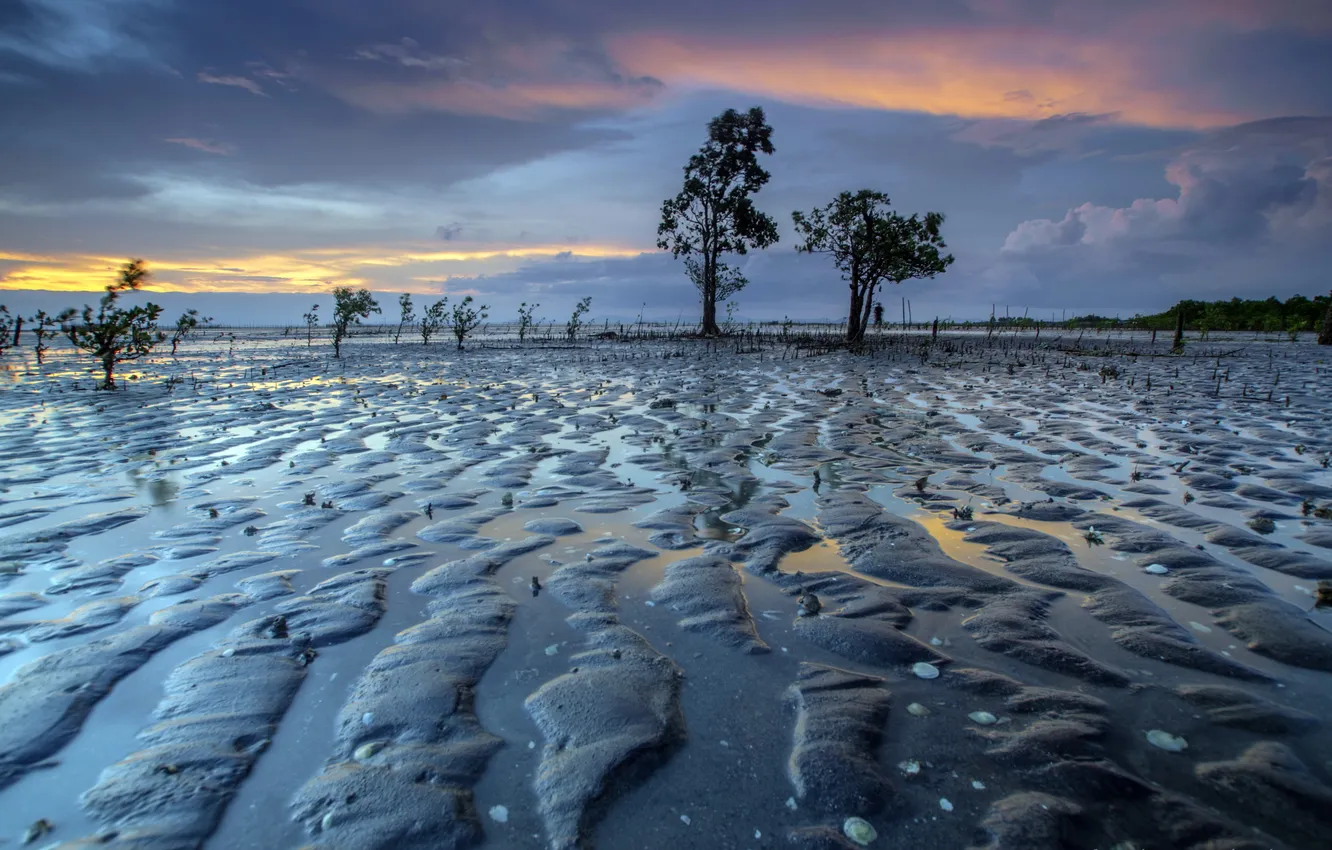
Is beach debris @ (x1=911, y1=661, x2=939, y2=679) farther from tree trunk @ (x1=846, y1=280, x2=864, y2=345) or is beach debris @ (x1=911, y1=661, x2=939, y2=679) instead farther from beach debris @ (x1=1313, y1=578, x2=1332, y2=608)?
tree trunk @ (x1=846, y1=280, x2=864, y2=345)

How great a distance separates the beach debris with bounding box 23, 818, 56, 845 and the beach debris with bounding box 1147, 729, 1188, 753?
4654 millimetres

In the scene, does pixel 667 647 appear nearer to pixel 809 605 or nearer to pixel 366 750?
pixel 809 605

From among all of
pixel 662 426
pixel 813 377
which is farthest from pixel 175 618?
pixel 813 377

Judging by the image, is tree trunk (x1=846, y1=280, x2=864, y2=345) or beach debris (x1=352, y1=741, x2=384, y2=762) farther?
tree trunk (x1=846, y1=280, x2=864, y2=345)

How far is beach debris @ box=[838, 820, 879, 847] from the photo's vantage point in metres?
2.29

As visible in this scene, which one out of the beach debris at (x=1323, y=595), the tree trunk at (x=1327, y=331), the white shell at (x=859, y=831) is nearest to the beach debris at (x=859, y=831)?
the white shell at (x=859, y=831)

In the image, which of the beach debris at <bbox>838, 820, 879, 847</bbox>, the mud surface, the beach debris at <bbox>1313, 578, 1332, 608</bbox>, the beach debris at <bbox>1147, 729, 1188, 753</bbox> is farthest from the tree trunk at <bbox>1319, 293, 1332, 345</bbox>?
the beach debris at <bbox>838, 820, 879, 847</bbox>

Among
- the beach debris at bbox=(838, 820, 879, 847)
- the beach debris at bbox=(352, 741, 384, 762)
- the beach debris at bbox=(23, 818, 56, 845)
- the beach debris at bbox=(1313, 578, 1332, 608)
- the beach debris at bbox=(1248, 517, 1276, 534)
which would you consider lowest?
the beach debris at bbox=(838, 820, 879, 847)

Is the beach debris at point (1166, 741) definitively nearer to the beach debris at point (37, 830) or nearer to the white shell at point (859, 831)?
the white shell at point (859, 831)

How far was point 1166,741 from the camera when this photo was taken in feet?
9.14

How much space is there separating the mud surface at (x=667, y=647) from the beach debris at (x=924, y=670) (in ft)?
0.25

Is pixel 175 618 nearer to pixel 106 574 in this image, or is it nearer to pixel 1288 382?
pixel 106 574

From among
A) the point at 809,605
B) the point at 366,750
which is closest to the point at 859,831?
the point at 809,605

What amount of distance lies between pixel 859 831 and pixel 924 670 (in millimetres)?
1329
